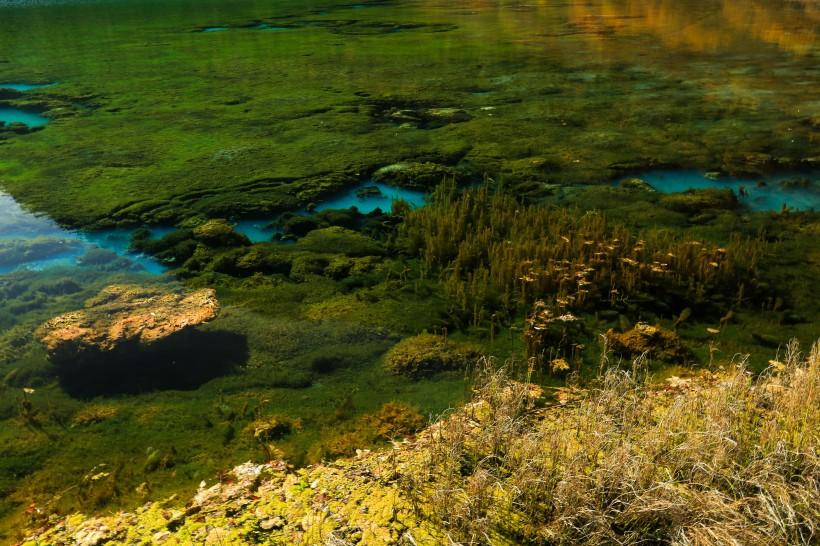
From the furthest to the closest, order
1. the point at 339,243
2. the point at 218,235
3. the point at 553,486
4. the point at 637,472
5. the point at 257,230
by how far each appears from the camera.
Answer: the point at 257,230, the point at 218,235, the point at 339,243, the point at 553,486, the point at 637,472

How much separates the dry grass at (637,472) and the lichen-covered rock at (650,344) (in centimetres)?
150

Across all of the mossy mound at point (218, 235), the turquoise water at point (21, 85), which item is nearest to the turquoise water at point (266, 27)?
the turquoise water at point (21, 85)

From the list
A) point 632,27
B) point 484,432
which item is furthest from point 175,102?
point 632,27

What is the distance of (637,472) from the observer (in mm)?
4473

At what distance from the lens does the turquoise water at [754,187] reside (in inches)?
468

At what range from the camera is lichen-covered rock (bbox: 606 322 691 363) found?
7453mm

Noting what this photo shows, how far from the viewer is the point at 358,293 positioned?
909cm

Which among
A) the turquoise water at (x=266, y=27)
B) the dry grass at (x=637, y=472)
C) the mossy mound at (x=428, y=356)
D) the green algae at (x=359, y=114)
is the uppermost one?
the turquoise water at (x=266, y=27)

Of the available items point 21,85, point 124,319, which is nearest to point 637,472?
point 124,319

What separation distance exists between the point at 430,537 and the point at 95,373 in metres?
5.03

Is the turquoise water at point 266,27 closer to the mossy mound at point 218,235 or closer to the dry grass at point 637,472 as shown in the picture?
the mossy mound at point 218,235

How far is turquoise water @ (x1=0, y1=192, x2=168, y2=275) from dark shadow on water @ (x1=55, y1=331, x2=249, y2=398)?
97.0 inches

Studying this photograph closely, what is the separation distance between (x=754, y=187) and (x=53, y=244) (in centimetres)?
1388

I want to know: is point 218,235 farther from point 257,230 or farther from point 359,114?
point 359,114
